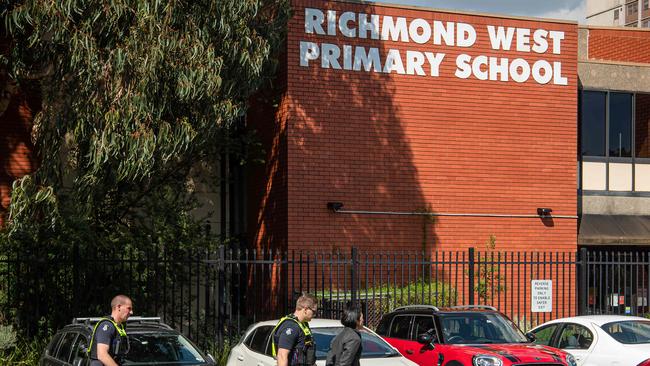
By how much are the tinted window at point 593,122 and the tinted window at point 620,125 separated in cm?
23

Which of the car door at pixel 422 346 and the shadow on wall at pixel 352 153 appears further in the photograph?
the shadow on wall at pixel 352 153

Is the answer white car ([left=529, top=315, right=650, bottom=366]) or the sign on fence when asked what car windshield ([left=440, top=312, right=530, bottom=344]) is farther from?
the sign on fence

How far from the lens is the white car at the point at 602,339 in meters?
12.5

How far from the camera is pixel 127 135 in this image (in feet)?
46.5

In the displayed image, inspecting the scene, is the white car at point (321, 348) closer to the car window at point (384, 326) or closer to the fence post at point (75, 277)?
the car window at point (384, 326)

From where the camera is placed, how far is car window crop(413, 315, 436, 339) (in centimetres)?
1285

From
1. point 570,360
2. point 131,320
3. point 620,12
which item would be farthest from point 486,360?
point 620,12

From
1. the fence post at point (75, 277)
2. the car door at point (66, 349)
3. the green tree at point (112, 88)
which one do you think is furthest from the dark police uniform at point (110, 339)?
the fence post at point (75, 277)

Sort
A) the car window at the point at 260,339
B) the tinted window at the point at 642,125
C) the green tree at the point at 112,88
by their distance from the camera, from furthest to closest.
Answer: the tinted window at the point at 642,125
the green tree at the point at 112,88
the car window at the point at 260,339

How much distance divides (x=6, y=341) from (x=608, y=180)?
14.9m

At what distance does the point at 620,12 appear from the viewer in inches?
4168

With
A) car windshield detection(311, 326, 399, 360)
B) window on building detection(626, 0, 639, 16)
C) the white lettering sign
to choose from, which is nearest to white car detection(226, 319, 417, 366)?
car windshield detection(311, 326, 399, 360)

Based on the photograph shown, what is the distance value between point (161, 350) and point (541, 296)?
31.5ft

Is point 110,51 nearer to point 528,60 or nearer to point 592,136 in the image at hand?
point 528,60
